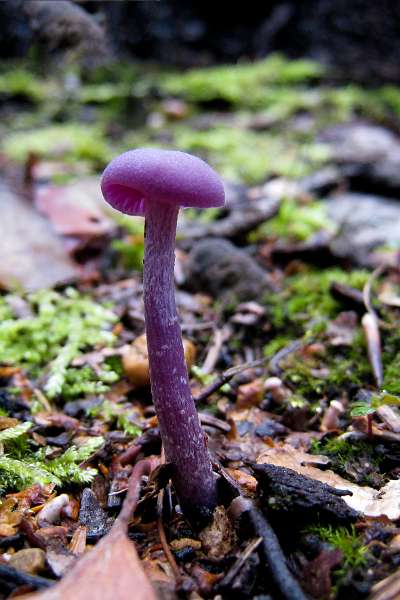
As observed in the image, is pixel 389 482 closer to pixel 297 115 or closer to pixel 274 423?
pixel 274 423

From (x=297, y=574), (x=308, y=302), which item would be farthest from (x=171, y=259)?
(x=308, y=302)

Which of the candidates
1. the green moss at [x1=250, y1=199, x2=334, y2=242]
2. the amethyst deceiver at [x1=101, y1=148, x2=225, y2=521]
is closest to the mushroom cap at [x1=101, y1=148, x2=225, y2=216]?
the amethyst deceiver at [x1=101, y1=148, x2=225, y2=521]

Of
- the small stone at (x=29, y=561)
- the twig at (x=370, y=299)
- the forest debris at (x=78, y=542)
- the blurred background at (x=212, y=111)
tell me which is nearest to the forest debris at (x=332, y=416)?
the twig at (x=370, y=299)

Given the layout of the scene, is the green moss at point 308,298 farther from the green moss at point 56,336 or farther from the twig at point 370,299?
the green moss at point 56,336

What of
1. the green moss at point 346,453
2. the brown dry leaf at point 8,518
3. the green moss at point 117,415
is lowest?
the green moss at point 117,415

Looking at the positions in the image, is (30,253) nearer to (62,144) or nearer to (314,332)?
(314,332)

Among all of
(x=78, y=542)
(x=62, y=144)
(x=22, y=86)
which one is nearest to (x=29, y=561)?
(x=78, y=542)
